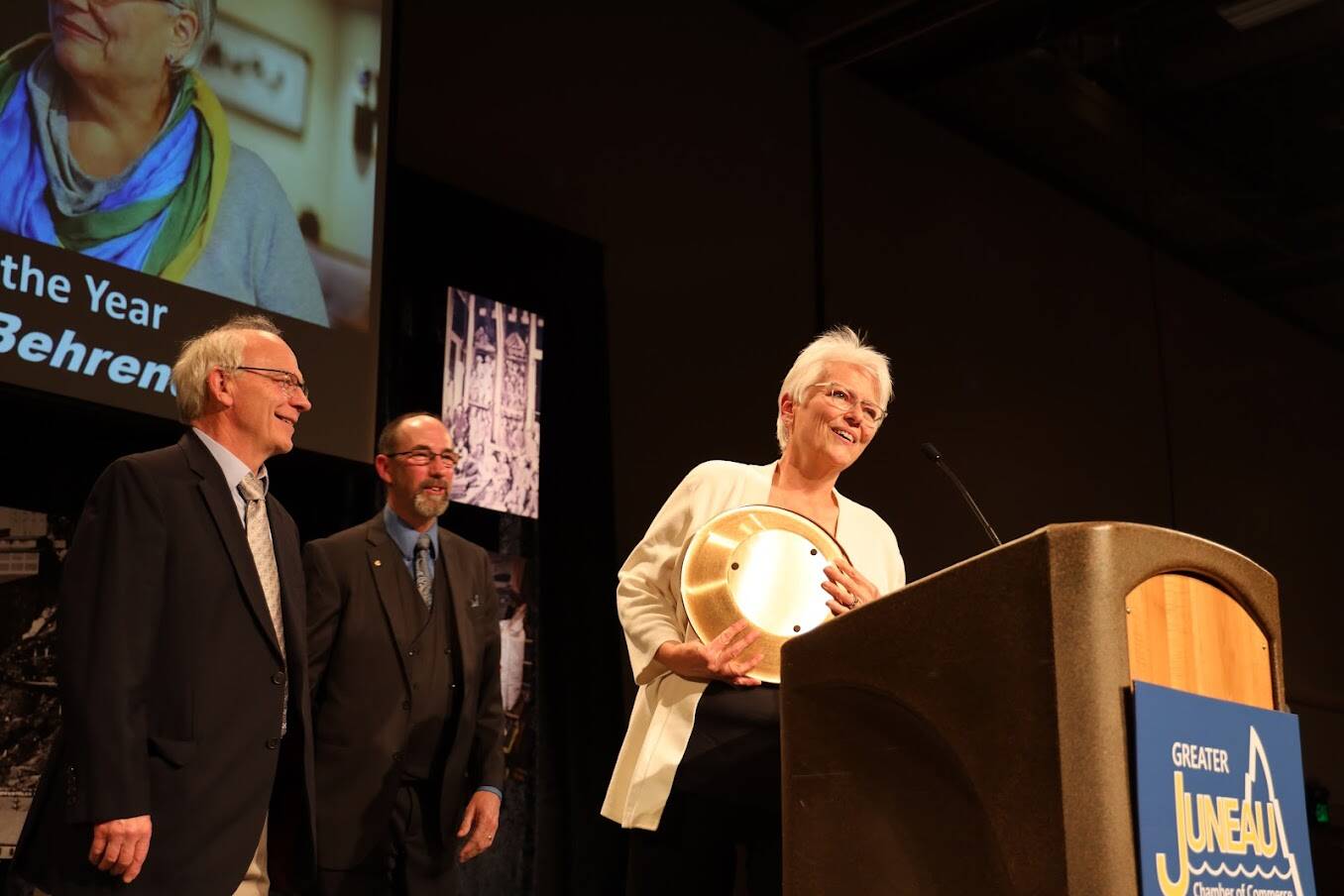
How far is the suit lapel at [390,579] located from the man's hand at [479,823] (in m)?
0.31

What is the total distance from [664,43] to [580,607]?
89.5 inches

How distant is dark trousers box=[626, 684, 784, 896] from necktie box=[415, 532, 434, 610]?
1159mm

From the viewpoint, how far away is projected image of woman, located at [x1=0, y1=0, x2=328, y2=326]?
3066 millimetres

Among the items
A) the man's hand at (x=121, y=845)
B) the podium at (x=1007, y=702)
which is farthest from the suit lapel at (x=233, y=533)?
the podium at (x=1007, y=702)

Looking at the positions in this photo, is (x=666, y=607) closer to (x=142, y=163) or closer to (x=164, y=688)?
(x=164, y=688)

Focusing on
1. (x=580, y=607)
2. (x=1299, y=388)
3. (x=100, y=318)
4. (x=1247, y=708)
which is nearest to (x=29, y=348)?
(x=100, y=318)

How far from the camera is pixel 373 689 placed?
2975mm

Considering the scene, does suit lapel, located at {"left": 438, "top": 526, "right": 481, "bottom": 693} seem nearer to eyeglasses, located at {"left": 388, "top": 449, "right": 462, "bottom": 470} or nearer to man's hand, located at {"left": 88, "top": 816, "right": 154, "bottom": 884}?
eyeglasses, located at {"left": 388, "top": 449, "right": 462, "bottom": 470}

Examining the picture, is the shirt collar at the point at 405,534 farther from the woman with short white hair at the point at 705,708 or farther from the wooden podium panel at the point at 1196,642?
the wooden podium panel at the point at 1196,642

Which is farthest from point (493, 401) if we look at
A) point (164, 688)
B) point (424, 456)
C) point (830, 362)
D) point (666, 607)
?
point (164, 688)

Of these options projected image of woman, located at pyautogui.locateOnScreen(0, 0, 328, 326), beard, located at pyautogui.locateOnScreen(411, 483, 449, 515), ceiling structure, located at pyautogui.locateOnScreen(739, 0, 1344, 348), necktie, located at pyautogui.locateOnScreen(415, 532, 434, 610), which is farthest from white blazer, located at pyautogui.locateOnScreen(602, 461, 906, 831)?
ceiling structure, located at pyautogui.locateOnScreen(739, 0, 1344, 348)

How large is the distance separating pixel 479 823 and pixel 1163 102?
190 inches

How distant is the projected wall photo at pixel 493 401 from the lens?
404cm

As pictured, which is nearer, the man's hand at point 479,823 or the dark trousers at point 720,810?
the dark trousers at point 720,810
